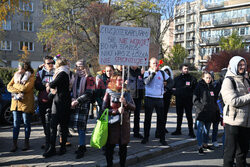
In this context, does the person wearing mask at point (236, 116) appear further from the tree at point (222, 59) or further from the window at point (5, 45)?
the window at point (5, 45)

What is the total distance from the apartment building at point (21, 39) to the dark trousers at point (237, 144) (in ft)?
130

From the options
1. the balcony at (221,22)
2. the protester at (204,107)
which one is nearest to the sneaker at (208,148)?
the protester at (204,107)

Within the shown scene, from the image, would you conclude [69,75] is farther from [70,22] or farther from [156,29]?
[156,29]

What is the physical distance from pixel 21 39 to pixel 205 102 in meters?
40.1

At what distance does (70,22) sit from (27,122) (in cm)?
1987

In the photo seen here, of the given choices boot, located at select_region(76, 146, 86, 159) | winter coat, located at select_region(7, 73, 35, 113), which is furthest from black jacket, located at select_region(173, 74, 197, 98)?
winter coat, located at select_region(7, 73, 35, 113)

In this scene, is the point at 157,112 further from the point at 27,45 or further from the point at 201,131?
the point at 27,45

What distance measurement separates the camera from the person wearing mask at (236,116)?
4.31m

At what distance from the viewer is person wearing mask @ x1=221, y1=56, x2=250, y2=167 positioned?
4.31 metres

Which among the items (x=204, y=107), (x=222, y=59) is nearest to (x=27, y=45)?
(x=222, y=59)

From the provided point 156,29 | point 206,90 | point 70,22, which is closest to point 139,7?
point 156,29

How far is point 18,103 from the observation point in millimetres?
5980

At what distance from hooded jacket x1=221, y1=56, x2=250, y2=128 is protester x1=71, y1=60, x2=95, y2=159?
111 inches

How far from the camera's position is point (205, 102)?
21.2 ft
